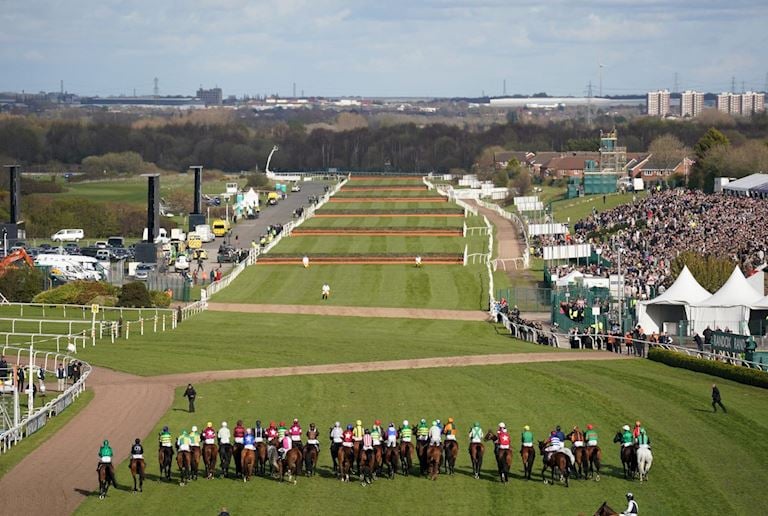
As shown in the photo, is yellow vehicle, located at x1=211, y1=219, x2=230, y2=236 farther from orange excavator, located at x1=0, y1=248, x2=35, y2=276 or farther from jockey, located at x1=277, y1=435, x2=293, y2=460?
jockey, located at x1=277, y1=435, x2=293, y2=460

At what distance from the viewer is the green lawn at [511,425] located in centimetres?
2808

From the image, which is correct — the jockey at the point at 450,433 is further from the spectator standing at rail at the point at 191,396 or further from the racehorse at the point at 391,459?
the spectator standing at rail at the point at 191,396

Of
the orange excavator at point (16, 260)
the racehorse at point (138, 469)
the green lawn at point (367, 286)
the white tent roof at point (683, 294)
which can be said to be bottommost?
the green lawn at point (367, 286)

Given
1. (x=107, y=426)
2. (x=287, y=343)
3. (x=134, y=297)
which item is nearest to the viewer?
(x=107, y=426)

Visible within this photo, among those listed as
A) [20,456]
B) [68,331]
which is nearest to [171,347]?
[68,331]

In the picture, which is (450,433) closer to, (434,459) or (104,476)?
(434,459)

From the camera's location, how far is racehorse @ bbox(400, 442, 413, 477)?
30.2 metres

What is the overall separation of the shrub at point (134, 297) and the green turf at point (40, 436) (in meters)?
19.6

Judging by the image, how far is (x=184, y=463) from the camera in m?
29.8

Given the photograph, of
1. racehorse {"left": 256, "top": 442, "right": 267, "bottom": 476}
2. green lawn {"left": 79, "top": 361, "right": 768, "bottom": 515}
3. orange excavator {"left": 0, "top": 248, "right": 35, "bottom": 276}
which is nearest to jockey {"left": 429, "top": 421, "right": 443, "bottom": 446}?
green lawn {"left": 79, "top": 361, "right": 768, "bottom": 515}

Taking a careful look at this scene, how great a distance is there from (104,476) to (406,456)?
638 centimetres

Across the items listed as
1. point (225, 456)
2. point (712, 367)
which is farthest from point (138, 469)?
point (712, 367)

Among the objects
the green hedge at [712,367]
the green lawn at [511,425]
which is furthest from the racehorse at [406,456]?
the green hedge at [712,367]

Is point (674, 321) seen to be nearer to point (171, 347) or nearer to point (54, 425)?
point (171, 347)
